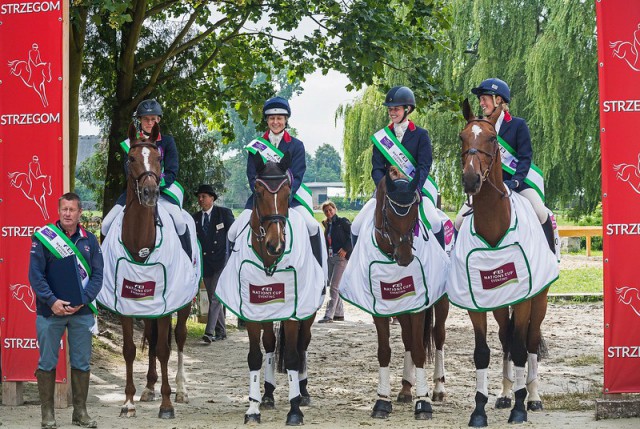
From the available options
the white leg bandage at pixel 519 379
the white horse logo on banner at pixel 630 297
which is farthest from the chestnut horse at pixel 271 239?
the white horse logo on banner at pixel 630 297

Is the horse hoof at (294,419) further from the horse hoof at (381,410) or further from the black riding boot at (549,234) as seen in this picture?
the black riding boot at (549,234)

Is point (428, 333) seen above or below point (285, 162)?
below

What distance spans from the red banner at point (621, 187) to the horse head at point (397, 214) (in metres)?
1.79

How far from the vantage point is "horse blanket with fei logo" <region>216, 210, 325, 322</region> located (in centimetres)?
863

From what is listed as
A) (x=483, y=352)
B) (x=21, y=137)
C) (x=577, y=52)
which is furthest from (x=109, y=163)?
(x=577, y=52)

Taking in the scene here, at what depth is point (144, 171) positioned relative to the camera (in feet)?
28.3

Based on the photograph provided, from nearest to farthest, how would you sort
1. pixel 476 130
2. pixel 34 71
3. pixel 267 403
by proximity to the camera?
pixel 476 130, pixel 267 403, pixel 34 71

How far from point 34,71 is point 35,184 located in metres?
1.15

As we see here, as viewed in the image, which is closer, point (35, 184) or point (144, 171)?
point (144, 171)

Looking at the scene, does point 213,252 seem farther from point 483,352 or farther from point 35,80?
point 483,352

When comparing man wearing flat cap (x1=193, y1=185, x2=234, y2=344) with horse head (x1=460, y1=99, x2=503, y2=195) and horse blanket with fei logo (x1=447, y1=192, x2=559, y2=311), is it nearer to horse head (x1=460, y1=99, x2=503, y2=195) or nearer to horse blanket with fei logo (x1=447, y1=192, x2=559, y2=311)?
horse blanket with fei logo (x1=447, y1=192, x2=559, y2=311)

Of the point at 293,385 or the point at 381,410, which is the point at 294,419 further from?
the point at 381,410

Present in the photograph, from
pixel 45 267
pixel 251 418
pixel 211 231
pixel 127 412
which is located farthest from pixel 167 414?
pixel 211 231

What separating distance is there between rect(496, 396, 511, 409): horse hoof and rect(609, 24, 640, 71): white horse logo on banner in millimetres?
3367
